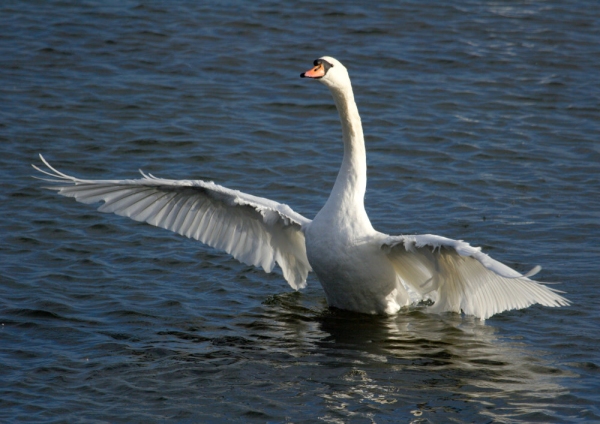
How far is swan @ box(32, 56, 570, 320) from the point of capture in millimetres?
8266

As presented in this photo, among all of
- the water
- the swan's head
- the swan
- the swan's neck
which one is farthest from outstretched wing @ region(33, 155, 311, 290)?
the swan's head

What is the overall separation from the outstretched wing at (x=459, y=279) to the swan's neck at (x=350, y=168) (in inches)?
21.2

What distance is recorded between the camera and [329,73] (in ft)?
28.8

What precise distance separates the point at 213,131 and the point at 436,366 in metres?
7.50

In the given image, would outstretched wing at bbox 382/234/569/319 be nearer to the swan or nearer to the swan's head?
the swan

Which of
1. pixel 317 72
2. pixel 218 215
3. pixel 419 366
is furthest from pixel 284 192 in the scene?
pixel 419 366

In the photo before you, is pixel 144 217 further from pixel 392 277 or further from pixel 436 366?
pixel 436 366

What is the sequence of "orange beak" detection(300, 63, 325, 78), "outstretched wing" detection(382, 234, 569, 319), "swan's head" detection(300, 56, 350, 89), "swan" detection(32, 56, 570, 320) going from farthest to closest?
"swan's head" detection(300, 56, 350, 89) < "orange beak" detection(300, 63, 325, 78) < "swan" detection(32, 56, 570, 320) < "outstretched wing" detection(382, 234, 569, 319)

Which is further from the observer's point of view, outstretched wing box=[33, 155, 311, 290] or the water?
outstretched wing box=[33, 155, 311, 290]

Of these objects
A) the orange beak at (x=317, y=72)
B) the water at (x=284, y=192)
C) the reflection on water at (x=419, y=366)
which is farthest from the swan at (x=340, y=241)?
the water at (x=284, y=192)

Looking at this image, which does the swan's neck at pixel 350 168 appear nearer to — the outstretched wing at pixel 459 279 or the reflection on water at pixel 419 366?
the outstretched wing at pixel 459 279

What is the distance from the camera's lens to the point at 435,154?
1399cm

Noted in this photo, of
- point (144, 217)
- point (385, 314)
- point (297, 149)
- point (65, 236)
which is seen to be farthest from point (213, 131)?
point (385, 314)

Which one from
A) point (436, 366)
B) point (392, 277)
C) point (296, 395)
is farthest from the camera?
point (392, 277)
